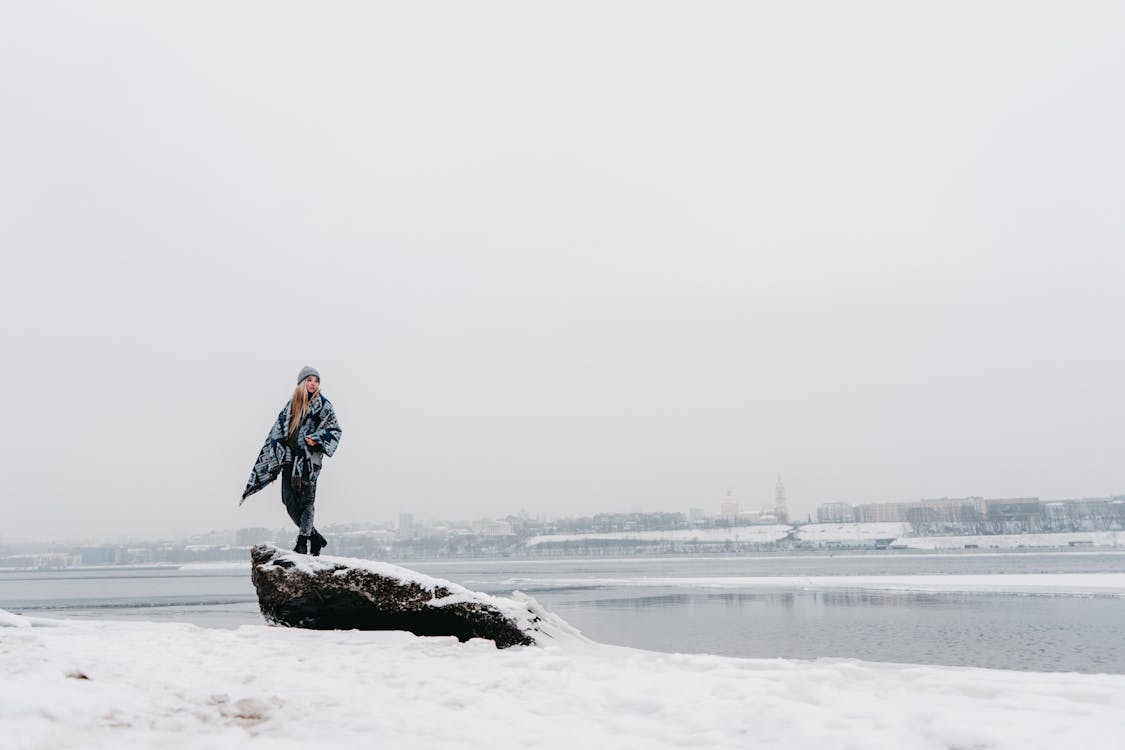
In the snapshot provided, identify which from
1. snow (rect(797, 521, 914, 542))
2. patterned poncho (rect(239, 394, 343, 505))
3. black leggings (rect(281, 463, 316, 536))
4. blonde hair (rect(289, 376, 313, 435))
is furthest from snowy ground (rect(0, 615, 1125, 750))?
snow (rect(797, 521, 914, 542))

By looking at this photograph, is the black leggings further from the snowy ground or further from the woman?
the snowy ground

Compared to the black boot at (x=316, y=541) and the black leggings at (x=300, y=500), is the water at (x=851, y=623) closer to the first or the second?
the black boot at (x=316, y=541)

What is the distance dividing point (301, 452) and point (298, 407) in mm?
597

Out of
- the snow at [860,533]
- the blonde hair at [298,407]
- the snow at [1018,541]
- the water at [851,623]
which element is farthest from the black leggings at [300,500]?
the snow at [860,533]

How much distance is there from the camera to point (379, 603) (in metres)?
8.47

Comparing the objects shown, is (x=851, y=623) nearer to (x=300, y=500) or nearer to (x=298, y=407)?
(x=300, y=500)

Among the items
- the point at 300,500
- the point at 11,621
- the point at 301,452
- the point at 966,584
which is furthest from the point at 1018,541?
the point at 11,621

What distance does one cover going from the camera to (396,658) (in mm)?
6695

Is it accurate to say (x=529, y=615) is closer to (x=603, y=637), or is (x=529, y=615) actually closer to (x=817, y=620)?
(x=603, y=637)

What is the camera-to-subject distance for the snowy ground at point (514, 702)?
4.05 metres

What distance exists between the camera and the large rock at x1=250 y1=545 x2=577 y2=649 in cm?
784

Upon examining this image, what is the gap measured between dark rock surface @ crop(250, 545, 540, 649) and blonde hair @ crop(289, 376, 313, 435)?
160 centimetres

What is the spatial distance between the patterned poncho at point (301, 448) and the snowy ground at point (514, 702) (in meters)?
3.24

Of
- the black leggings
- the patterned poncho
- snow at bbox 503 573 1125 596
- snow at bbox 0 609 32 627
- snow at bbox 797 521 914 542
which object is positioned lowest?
snow at bbox 797 521 914 542
